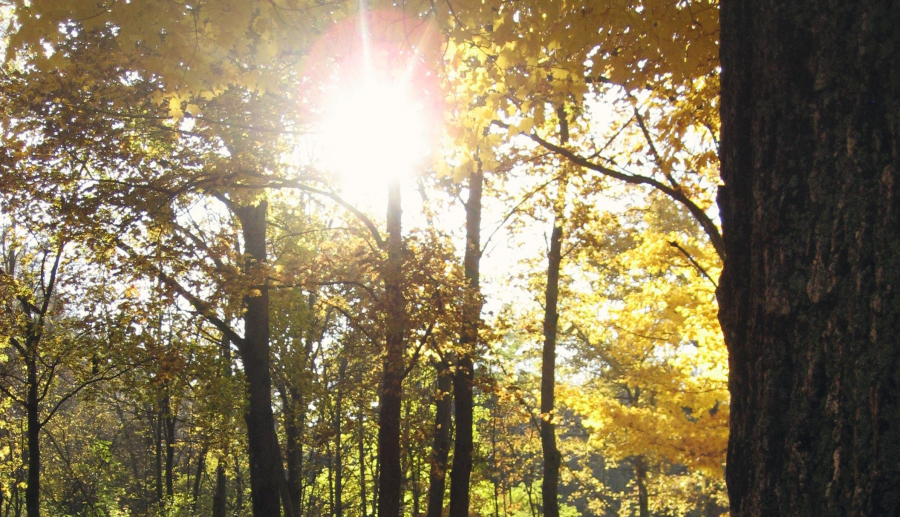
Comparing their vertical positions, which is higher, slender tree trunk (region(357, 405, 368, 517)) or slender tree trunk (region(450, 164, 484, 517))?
slender tree trunk (region(450, 164, 484, 517))

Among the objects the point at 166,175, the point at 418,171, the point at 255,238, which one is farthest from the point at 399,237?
the point at 255,238

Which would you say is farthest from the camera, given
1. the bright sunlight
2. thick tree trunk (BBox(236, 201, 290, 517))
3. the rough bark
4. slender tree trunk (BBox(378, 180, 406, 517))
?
the rough bark

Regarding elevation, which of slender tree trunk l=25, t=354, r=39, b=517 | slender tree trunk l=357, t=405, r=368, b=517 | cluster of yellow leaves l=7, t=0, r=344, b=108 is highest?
cluster of yellow leaves l=7, t=0, r=344, b=108

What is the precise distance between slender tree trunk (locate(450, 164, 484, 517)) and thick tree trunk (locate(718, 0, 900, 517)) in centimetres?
600

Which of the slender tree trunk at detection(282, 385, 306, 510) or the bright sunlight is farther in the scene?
the slender tree trunk at detection(282, 385, 306, 510)

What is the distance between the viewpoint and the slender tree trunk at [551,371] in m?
10.1

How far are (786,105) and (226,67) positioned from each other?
13.2ft

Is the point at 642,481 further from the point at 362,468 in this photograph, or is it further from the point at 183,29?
the point at 183,29

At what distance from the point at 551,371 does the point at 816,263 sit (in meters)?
9.86

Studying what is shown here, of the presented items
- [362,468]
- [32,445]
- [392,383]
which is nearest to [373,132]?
[392,383]

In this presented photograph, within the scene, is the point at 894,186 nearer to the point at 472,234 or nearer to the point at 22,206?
the point at 472,234

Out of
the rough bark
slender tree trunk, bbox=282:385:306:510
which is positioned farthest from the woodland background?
the rough bark

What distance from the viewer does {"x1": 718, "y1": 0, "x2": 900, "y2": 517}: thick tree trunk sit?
1.45 m

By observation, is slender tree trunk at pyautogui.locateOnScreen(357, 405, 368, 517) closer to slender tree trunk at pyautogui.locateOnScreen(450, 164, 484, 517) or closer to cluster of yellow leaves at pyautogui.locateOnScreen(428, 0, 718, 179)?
slender tree trunk at pyautogui.locateOnScreen(450, 164, 484, 517)
